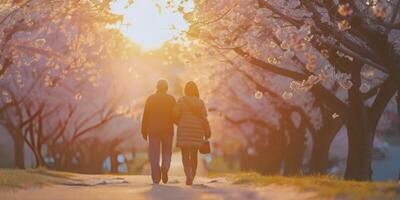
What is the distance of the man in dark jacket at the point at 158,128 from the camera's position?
15.3m

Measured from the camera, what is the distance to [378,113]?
18984 millimetres

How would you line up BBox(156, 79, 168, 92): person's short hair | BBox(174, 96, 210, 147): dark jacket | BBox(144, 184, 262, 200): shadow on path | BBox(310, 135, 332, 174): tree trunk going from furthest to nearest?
BBox(310, 135, 332, 174): tree trunk, BBox(156, 79, 168, 92): person's short hair, BBox(174, 96, 210, 147): dark jacket, BBox(144, 184, 262, 200): shadow on path

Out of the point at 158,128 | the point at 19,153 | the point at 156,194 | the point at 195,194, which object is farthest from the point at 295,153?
the point at 156,194

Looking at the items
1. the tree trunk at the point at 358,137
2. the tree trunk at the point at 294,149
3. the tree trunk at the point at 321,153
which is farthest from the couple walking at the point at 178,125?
the tree trunk at the point at 294,149

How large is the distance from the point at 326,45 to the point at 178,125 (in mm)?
3376

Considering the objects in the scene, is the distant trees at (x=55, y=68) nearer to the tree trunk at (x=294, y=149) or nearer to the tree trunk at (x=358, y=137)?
the tree trunk at (x=358, y=137)

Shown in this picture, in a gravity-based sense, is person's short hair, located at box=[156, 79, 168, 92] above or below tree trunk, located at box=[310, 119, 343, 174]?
above

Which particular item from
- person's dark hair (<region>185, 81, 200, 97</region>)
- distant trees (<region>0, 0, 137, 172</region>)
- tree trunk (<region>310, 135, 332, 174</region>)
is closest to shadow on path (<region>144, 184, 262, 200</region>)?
person's dark hair (<region>185, 81, 200, 97</region>)

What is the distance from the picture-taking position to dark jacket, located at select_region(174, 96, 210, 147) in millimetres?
15087

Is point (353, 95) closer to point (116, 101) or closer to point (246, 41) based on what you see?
point (246, 41)

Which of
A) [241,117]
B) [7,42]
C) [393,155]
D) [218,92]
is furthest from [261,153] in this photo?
[393,155]

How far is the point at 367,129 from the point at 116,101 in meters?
31.8

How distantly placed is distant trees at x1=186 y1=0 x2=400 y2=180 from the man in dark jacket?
1.66m

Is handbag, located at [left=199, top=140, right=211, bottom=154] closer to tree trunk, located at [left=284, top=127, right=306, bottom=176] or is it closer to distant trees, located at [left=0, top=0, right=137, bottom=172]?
distant trees, located at [left=0, top=0, right=137, bottom=172]
